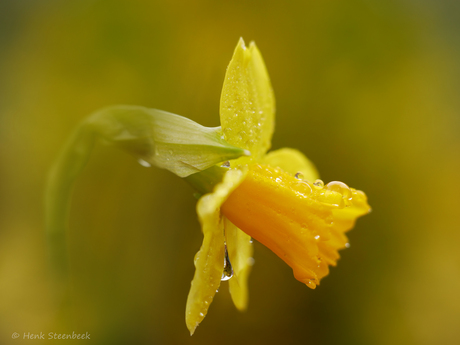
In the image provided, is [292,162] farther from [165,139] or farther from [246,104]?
[165,139]

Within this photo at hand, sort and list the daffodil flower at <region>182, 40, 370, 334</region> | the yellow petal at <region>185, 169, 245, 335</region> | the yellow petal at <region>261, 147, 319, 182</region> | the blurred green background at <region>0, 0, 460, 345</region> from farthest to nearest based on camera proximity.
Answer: the blurred green background at <region>0, 0, 460, 345</region>
the yellow petal at <region>261, 147, 319, 182</region>
the daffodil flower at <region>182, 40, 370, 334</region>
the yellow petal at <region>185, 169, 245, 335</region>

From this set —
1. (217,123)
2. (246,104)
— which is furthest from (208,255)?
(217,123)

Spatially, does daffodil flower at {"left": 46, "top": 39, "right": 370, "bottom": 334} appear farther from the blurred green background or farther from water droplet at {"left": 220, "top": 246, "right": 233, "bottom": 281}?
the blurred green background

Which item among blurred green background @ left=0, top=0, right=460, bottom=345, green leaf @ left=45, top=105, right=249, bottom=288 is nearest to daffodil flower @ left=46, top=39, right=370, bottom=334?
green leaf @ left=45, top=105, right=249, bottom=288

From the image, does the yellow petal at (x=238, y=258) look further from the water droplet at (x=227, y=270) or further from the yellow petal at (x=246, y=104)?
the yellow petal at (x=246, y=104)

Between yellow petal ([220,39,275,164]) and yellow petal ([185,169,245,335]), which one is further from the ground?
yellow petal ([220,39,275,164])

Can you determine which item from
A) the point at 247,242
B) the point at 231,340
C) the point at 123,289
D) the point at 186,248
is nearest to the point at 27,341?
the point at 123,289

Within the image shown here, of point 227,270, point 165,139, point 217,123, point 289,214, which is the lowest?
point 217,123

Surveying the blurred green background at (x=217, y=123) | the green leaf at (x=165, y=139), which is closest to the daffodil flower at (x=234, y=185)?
the green leaf at (x=165, y=139)
